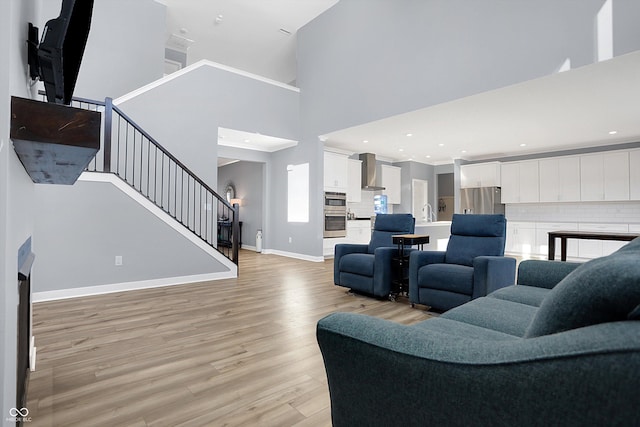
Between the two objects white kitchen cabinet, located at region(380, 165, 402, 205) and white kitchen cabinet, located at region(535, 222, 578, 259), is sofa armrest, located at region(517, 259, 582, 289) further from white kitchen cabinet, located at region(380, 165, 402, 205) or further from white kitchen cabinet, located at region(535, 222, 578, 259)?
white kitchen cabinet, located at region(380, 165, 402, 205)

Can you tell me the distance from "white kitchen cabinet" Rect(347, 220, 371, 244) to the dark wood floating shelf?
7.02 metres

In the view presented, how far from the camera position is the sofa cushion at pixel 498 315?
1570 millimetres

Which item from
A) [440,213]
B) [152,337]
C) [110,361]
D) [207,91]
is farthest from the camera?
[440,213]

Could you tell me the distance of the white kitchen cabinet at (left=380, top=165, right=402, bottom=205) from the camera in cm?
977

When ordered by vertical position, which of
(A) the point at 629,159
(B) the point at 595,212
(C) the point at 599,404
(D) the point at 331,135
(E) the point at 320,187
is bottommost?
(C) the point at 599,404

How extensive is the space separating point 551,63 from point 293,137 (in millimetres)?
4913

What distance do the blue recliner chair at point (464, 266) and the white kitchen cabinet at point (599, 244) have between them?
16.8ft

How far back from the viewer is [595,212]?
24.2ft

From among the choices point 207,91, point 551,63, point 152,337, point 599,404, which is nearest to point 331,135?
point 207,91

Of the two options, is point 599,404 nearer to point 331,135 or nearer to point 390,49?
point 390,49

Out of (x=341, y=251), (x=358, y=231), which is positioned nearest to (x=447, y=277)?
(x=341, y=251)

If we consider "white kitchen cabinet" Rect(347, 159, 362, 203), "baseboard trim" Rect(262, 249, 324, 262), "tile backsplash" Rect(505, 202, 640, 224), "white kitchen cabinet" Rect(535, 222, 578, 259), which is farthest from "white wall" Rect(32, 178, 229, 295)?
"tile backsplash" Rect(505, 202, 640, 224)

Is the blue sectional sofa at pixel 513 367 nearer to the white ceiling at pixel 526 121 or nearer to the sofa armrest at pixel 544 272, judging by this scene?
the sofa armrest at pixel 544 272

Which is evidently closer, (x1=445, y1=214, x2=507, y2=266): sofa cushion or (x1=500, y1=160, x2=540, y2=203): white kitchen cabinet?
(x1=445, y1=214, x2=507, y2=266): sofa cushion
